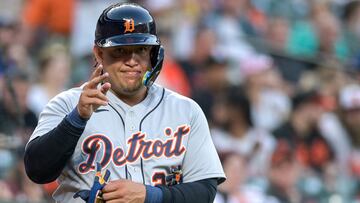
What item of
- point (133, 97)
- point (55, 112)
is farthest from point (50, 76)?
point (55, 112)

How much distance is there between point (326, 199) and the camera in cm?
749

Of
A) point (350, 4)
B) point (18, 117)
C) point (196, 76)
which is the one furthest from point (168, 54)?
point (350, 4)

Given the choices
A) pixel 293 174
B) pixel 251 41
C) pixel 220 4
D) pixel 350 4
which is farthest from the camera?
pixel 350 4

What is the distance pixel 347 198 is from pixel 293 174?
0.75 m

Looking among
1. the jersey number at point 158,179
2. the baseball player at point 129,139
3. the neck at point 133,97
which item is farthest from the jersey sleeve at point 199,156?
the neck at point 133,97

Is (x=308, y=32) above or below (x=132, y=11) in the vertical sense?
below

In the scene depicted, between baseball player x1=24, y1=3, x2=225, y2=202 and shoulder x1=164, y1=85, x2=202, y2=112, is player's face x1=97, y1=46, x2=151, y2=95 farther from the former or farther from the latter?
shoulder x1=164, y1=85, x2=202, y2=112

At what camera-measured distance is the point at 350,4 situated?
10.9 meters

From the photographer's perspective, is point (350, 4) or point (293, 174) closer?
point (293, 174)

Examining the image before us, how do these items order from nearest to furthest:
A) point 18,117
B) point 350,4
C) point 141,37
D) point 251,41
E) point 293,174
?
point 141,37 → point 18,117 → point 293,174 → point 251,41 → point 350,4

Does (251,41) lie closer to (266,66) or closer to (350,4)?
(266,66)

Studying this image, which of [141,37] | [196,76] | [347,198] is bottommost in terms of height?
[347,198]

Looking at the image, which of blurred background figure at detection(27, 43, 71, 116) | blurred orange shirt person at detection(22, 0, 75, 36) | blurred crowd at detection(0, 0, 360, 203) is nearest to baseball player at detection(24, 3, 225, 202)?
blurred crowd at detection(0, 0, 360, 203)

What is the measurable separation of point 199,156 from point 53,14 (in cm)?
440
